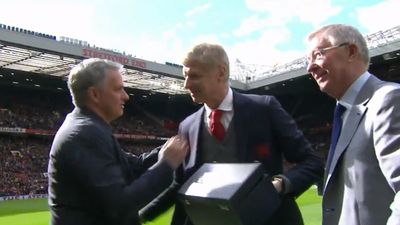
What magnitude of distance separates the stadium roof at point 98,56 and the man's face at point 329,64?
2531 centimetres

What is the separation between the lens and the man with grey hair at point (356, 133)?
6.09 ft

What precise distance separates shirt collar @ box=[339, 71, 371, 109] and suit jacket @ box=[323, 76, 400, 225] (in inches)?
1.3

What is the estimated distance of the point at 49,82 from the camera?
3697 cm

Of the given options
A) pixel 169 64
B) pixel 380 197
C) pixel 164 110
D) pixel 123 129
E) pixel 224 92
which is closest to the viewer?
pixel 380 197

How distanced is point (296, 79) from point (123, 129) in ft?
55.8

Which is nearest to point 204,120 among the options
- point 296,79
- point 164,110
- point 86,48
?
point 86,48

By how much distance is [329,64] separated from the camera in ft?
7.88

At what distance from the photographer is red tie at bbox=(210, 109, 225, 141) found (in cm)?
284

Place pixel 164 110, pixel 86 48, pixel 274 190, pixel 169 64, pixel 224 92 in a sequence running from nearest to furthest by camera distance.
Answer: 1. pixel 274 190
2. pixel 224 92
3. pixel 86 48
4. pixel 169 64
5. pixel 164 110

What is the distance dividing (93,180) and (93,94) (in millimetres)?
577

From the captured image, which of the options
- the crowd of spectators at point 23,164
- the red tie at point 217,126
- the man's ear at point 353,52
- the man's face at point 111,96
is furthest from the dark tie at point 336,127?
the crowd of spectators at point 23,164

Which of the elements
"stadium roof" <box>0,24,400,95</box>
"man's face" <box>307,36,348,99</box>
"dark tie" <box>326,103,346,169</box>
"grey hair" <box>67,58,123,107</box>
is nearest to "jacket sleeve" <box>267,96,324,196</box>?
"dark tie" <box>326,103,346,169</box>

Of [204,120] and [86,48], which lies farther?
[86,48]

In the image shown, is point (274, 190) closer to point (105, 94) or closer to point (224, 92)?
point (224, 92)
